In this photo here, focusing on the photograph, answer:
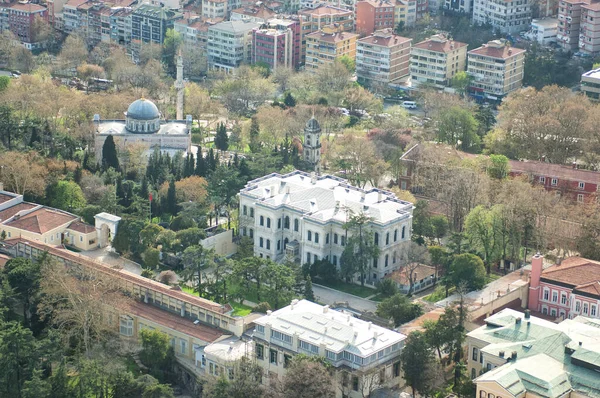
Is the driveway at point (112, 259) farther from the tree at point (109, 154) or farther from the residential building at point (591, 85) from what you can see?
the residential building at point (591, 85)

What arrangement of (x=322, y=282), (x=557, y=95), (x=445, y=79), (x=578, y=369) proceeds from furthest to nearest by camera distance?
(x=445, y=79)
(x=557, y=95)
(x=322, y=282)
(x=578, y=369)

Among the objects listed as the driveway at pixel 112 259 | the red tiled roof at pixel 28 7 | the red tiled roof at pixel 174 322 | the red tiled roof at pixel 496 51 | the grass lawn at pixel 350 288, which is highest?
the red tiled roof at pixel 496 51

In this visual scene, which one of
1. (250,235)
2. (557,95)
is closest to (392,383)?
(250,235)

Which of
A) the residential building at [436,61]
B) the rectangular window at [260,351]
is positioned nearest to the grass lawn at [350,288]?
the rectangular window at [260,351]

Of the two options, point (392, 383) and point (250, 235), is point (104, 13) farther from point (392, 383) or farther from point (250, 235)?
point (392, 383)

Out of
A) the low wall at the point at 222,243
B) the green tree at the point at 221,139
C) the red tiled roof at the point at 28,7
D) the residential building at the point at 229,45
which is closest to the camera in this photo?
the low wall at the point at 222,243

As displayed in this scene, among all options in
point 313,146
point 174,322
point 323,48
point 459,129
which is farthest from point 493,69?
point 174,322
